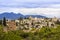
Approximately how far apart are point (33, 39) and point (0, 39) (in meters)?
15.9

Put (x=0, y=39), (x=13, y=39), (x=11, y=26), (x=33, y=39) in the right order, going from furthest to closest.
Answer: (x=11, y=26), (x=33, y=39), (x=13, y=39), (x=0, y=39)

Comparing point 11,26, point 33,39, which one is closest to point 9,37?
point 33,39

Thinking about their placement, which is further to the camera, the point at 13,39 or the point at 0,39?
the point at 13,39

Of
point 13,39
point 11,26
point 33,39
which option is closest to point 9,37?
point 13,39

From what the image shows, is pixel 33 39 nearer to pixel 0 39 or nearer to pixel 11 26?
pixel 0 39

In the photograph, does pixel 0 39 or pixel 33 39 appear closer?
pixel 0 39

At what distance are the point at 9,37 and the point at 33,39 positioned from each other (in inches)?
564

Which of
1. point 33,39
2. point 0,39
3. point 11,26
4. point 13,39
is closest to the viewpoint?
point 0,39

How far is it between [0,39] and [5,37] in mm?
777

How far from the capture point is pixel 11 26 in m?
103

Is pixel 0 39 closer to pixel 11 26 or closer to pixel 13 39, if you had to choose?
pixel 13 39

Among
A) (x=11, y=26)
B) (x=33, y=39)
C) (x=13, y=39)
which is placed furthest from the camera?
(x=11, y=26)

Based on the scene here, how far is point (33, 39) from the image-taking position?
4562 cm

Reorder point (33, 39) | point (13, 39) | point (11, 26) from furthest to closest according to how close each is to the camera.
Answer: point (11, 26) < point (33, 39) < point (13, 39)
